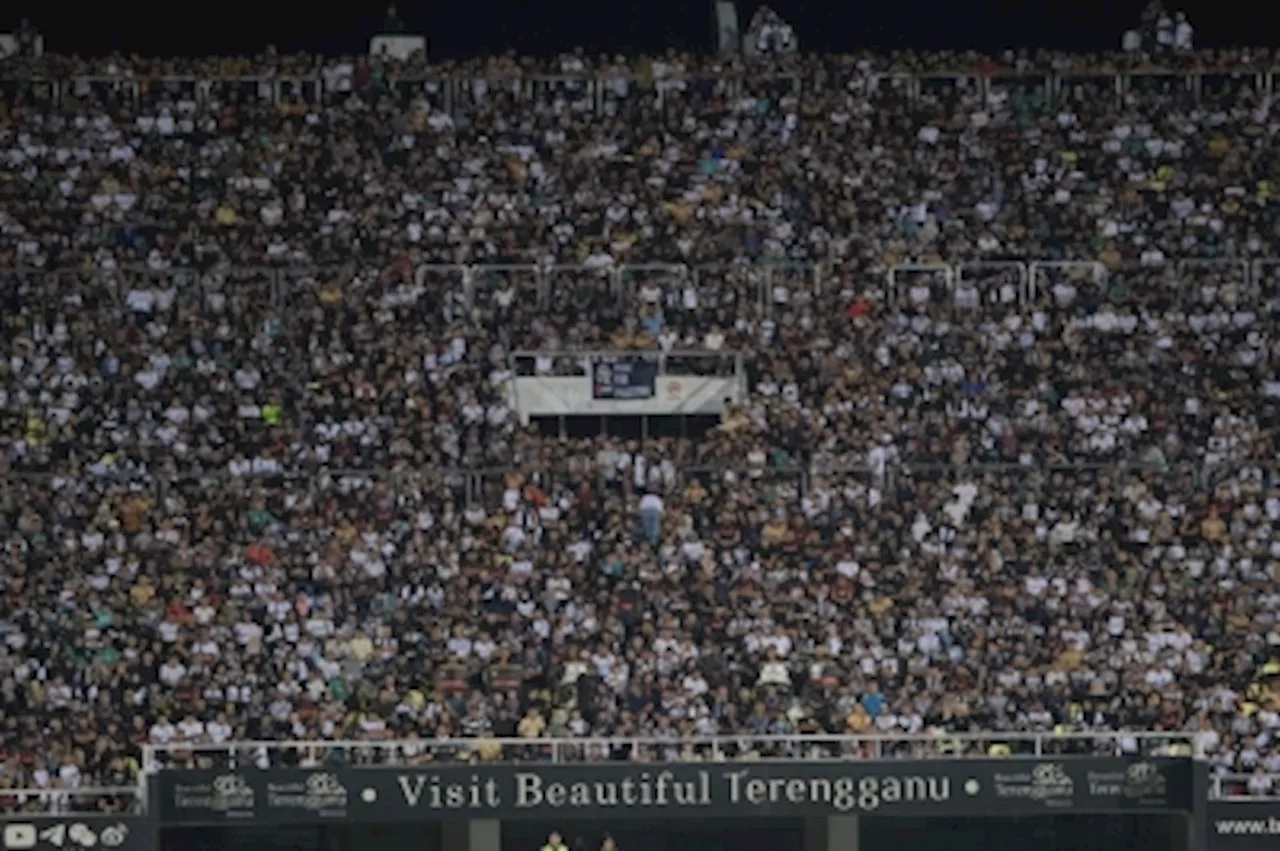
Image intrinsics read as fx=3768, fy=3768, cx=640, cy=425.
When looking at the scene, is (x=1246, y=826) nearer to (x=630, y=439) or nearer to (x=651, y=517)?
(x=651, y=517)

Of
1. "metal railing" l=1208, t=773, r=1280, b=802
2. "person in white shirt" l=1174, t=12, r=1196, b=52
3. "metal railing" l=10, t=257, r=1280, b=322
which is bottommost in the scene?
"metal railing" l=1208, t=773, r=1280, b=802

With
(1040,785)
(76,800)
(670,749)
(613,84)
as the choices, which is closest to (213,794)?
(76,800)

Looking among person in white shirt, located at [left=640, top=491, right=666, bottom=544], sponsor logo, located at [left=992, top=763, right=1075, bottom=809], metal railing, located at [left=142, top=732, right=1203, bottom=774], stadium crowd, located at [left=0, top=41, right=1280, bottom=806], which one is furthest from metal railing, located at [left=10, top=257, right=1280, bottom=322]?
sponsor logo, located at [left=992, top=763, right=1075, bottom=809]

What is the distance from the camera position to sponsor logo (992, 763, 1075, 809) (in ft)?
136

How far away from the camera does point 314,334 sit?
4797 cm

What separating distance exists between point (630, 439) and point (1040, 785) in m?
8.66

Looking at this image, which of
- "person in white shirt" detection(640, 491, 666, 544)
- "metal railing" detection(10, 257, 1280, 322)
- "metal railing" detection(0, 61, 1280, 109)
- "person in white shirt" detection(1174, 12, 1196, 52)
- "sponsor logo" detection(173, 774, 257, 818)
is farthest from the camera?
"person in white shirt" detection(1174, 12, 1196, 52)

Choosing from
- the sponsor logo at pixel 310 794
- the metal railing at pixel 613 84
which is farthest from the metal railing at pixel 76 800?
the metal railing at pixel 613 84

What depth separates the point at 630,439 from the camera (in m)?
47.8

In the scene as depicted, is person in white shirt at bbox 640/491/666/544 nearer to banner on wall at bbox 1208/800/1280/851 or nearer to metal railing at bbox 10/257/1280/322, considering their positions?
metal railing at bbox 10/257/1280/322

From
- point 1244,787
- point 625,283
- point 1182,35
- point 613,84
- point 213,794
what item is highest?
point 1182,35

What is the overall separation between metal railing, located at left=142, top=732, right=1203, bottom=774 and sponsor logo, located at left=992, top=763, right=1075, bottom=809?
0.24 metres

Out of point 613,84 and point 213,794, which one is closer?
point 213,794

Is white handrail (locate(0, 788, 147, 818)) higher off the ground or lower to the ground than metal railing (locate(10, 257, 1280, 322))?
lower
